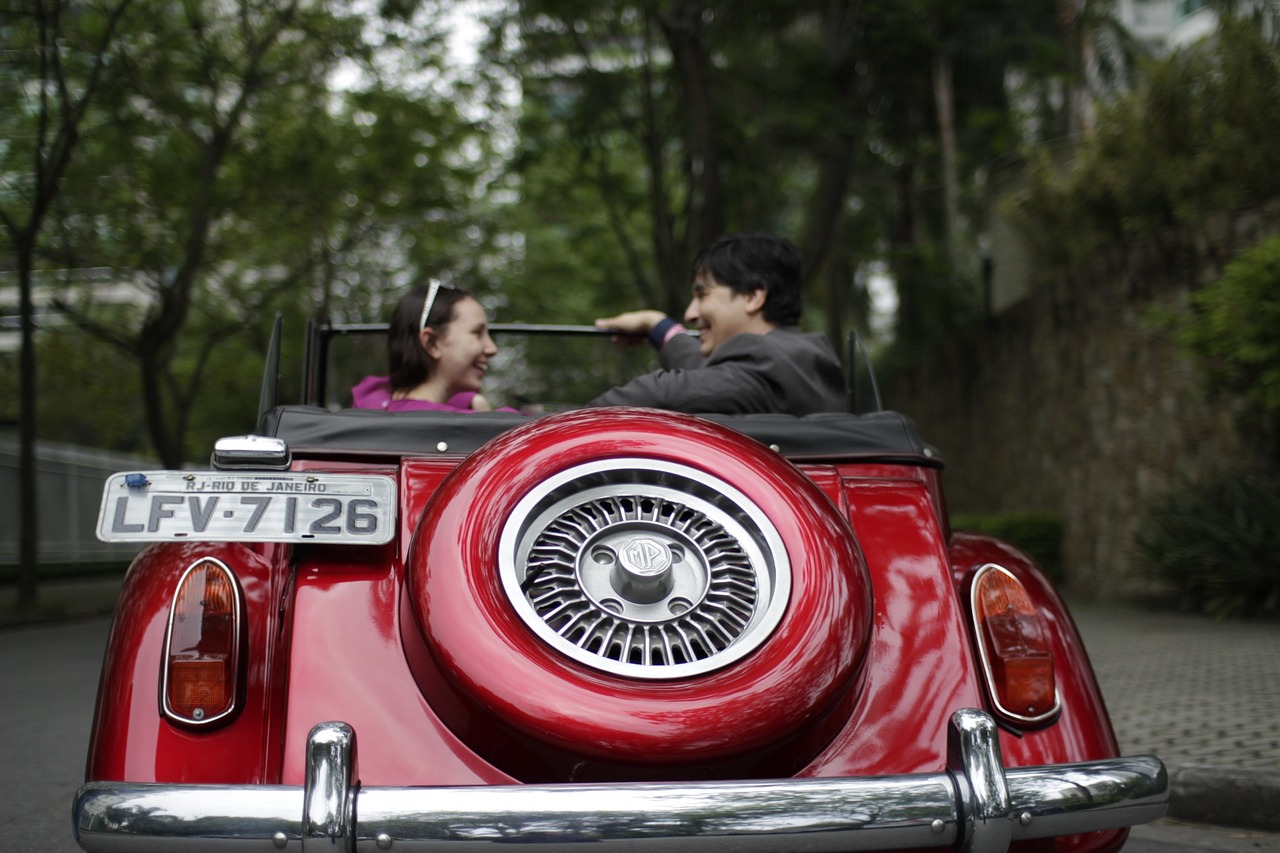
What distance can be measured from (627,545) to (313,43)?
1455 cm

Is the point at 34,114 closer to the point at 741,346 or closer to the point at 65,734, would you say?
the point at 65,734

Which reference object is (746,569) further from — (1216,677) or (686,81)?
(686,81)

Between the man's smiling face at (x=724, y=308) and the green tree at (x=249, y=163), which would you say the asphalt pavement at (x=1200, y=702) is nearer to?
the man's smiling face at (x=724, y=308)

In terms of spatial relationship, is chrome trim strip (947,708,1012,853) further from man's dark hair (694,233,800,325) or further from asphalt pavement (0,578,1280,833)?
asphalt pavement (0,578,1280,833)

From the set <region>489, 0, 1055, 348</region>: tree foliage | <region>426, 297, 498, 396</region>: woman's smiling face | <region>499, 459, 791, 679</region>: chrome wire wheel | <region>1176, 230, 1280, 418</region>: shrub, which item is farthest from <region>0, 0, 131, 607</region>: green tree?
<region>499, 459, 791, 679</region>: chrome wire wheel

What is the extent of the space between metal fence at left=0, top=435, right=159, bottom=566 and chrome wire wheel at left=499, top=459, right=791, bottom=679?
18.5 metres

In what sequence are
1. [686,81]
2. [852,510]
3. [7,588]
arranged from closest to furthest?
[852,510] < [686,81] < [7,588]

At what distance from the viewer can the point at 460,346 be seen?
3.89 meters

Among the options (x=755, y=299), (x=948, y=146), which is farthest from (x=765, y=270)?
(x=948, y=146)

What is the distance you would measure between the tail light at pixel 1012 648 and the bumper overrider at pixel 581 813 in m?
0.36

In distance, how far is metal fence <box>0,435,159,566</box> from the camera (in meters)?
18.5

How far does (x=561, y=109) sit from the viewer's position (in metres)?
15.1

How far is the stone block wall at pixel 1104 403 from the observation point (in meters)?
10.3

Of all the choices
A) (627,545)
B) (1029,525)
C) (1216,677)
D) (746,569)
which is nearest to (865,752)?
(746,569)
